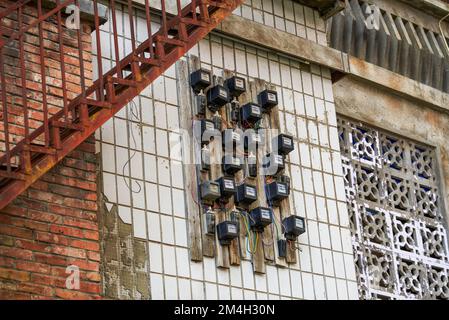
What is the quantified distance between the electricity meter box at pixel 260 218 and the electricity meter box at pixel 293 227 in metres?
0.21

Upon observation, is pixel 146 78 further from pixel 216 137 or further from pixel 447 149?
pixel 447 149

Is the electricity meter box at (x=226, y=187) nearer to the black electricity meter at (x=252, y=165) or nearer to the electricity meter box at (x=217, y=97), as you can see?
the black electricity meter at (x=252, y=165)

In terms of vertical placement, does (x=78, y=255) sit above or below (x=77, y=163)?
below

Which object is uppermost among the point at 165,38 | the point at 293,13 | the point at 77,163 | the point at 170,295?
the point at 293,13

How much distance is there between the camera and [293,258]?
14.7 metres

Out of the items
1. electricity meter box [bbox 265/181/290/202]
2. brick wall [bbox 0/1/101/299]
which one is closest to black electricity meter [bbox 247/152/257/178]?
electricity meter box [bbox 265/181/290/202]

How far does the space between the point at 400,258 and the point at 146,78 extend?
184 inches

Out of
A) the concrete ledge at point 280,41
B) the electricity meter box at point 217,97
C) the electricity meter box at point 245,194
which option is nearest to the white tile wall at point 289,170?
the concrete ledge at point 280,41

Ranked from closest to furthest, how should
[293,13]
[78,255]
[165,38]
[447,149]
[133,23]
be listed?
[78,255] < [165,38] < [133,23] < [293,13] < [447,149]

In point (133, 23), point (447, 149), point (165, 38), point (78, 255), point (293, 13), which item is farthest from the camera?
point (447, 149)

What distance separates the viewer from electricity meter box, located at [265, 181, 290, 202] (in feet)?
48.4

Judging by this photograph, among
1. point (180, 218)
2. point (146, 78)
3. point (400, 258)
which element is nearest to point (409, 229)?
point (400, 258)

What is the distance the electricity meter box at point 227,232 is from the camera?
14.1 metres

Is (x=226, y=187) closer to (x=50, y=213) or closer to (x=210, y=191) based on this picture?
(x=210, y=191)
